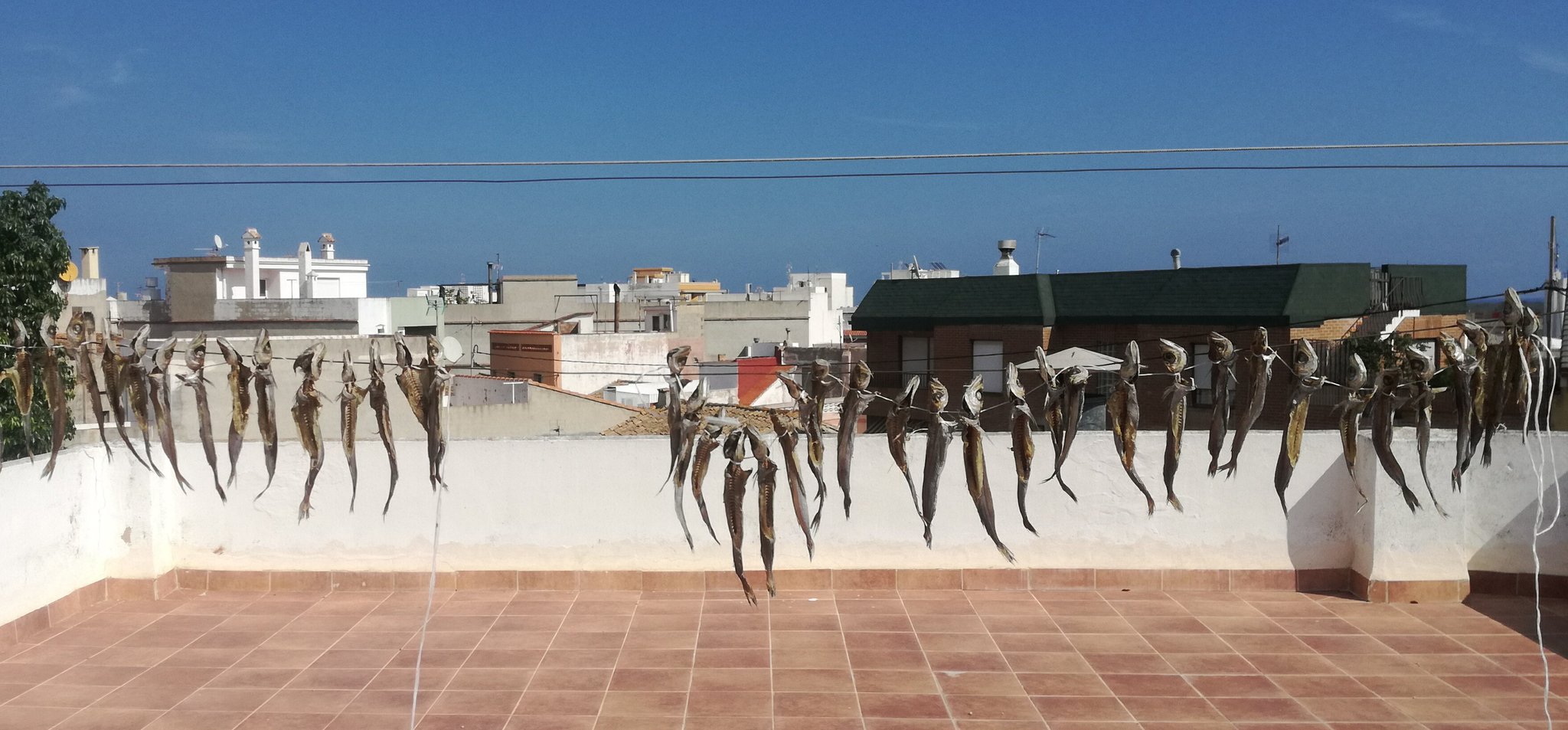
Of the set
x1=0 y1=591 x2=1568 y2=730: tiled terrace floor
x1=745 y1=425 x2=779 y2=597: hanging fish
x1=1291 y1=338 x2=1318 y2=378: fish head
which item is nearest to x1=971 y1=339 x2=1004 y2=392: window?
x1=0 y1=591 x2=1568 y2=730: tiled terrace floor

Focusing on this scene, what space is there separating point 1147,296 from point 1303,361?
14.8 metres

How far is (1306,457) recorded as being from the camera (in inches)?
333

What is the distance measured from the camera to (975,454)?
486cm

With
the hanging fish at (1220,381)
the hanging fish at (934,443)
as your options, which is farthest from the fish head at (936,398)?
the hanging fish at (1220,381)

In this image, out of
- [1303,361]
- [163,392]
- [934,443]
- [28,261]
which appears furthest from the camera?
[28,261]

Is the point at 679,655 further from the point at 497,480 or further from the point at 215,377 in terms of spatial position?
the point at 215,377

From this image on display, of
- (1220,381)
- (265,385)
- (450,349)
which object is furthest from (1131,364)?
(265,385)

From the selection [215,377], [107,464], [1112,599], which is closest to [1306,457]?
[1112,599]

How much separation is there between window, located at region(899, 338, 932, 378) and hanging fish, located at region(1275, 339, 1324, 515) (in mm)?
15679

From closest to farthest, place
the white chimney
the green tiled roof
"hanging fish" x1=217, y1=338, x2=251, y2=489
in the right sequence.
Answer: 1. "hanging fish" x1=217, y1=338, x2=251, y2=489
2. the green tiled roof
3. the white chimney

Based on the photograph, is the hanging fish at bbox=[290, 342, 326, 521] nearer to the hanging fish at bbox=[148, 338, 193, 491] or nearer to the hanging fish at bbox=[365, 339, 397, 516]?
the hanging fish at bbox=[365, 339, 397, 516]

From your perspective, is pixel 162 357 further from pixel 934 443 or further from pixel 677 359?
pixel 934 443

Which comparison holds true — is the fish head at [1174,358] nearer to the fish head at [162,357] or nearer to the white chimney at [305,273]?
the fish head at [162,357]

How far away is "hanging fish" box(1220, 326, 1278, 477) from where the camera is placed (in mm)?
4746
